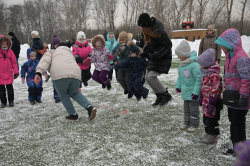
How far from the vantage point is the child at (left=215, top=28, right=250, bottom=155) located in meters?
2.63

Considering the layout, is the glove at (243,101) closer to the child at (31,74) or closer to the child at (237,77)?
the child at (237,77)

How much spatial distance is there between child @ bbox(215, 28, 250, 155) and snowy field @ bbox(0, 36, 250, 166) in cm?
46

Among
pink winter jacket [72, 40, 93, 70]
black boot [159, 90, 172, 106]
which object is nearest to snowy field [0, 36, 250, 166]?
black boot [159, 90, 172, 106]

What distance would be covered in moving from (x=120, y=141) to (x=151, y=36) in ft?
6.94

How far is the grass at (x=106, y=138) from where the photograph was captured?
2932mm

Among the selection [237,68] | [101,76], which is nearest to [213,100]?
[237,68]

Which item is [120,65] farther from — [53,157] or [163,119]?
[53,157]

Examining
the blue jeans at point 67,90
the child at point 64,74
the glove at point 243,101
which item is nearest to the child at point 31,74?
the child at point 64,74

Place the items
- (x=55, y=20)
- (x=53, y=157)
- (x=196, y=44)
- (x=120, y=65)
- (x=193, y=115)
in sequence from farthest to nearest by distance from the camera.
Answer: (x=55, y=20) → (x=196, y=44) → (x=120, y=65) → (x=193, y=115) → (x=53, y=157)

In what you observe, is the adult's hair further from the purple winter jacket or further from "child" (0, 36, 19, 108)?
"child" (0, 36, 19, 108)

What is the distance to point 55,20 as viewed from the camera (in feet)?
191

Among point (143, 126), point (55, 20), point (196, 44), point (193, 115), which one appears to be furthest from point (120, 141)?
point (55, 20)

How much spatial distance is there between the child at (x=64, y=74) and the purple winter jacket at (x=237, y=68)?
2.61 m

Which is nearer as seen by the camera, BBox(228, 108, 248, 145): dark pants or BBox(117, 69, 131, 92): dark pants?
BBox(228, 108, 248, 145): dark pants
